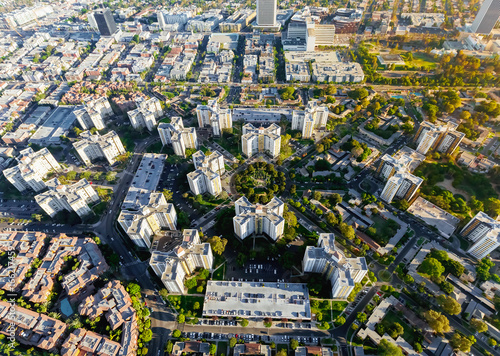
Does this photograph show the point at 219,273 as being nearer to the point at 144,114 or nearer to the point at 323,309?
the point at 323,309

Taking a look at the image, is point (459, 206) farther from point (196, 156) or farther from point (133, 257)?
point (133, 257)

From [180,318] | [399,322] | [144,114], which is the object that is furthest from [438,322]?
[144,114]

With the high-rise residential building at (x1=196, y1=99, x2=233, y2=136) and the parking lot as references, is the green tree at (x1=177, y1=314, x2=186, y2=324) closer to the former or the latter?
the parking lot

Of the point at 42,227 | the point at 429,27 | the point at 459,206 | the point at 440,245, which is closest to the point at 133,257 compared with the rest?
the point at 42,227

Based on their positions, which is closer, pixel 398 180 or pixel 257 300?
pixel 257 300

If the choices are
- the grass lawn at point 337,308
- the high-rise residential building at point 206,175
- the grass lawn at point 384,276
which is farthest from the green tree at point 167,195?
the grass lawn at point 384,276

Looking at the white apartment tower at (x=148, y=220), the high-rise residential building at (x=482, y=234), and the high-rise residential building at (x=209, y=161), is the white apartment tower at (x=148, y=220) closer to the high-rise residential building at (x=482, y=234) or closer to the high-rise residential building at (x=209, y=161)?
the high-rise residential building at (x=209, y=161)

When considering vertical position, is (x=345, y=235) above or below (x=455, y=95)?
below
